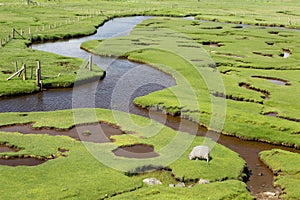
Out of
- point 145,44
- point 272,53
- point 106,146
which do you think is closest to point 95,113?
point 106,146

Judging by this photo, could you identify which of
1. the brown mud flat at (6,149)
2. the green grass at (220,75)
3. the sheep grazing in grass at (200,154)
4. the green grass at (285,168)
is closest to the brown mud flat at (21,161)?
the brown mud flat at (6,149)

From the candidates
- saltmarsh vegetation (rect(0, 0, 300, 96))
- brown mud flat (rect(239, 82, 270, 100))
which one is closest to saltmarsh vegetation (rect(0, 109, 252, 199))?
saltmarsh vegetation (rect(0, 0, 300, 96))

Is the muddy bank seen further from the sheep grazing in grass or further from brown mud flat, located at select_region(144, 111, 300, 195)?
brown mud flat, located at select_region(144, 111, 300, 195)

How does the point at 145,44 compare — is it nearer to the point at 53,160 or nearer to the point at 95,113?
the point at 95,113

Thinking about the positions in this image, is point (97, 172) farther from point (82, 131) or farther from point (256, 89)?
point (256, 89)

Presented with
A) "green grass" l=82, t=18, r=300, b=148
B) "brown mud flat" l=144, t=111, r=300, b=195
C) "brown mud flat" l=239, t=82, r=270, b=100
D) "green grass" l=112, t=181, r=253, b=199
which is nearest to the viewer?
"green grass" l=112, t=181, r=253, b=199

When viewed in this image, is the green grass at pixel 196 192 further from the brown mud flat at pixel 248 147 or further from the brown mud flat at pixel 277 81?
the brown mud flat at pixel 277 81

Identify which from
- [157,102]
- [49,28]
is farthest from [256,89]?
[49,28]
